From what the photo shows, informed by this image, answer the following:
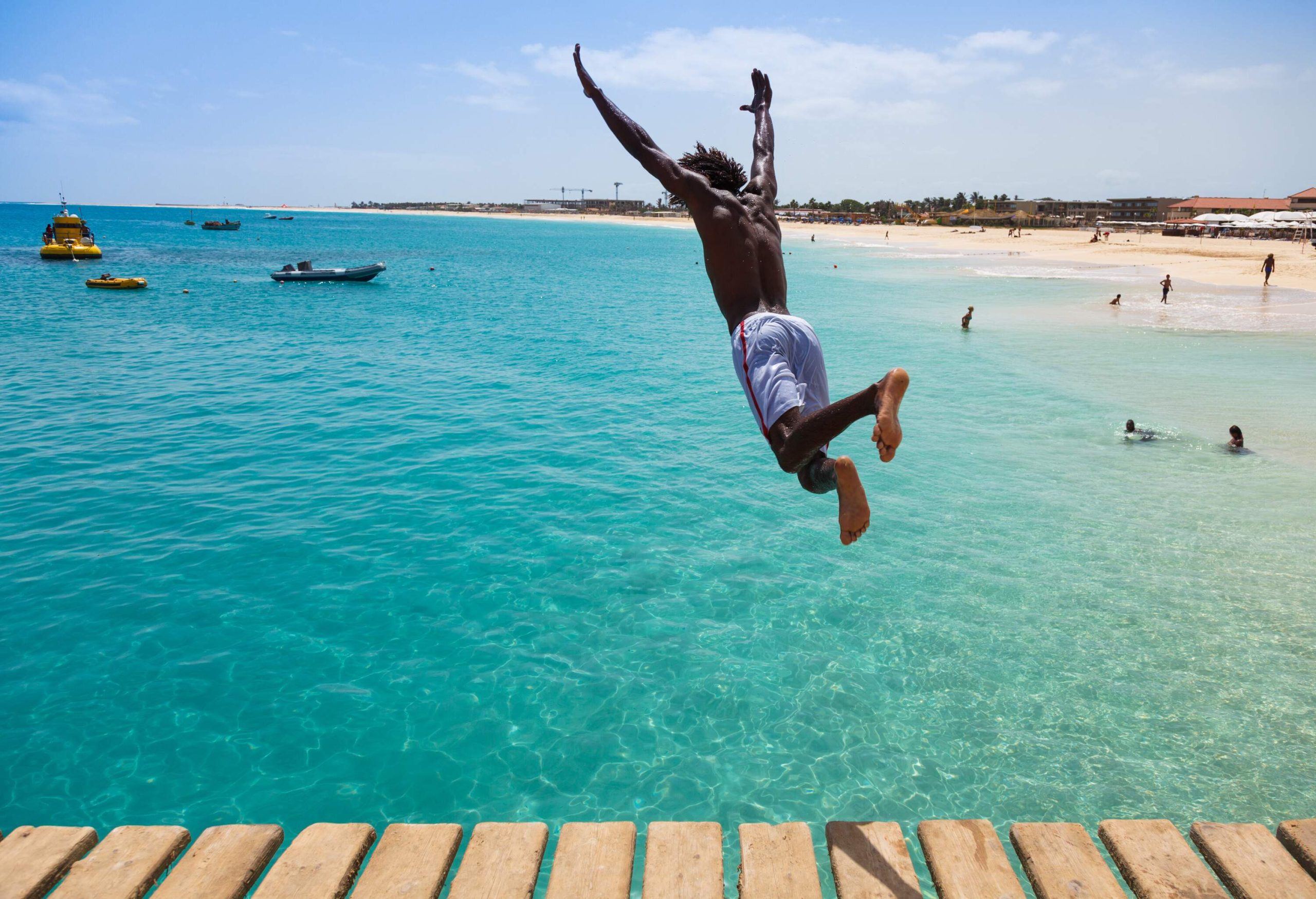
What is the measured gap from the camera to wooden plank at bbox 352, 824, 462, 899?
322 cm

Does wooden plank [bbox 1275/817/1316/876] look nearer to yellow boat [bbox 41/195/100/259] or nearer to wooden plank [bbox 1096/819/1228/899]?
wooden plank [bbox 1096/819/1228/899]

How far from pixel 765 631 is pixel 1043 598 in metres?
3.85

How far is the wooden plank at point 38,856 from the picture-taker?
330 centimetres

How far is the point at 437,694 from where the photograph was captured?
8.50 m

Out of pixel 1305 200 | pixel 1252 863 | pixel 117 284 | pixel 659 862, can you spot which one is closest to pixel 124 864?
pixel 659 862

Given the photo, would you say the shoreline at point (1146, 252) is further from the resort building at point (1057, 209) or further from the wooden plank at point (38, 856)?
the wooden plank at point (38, 856)

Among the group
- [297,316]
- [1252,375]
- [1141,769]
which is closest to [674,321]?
[297,316]

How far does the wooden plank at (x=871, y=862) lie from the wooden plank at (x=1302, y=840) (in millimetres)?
1812

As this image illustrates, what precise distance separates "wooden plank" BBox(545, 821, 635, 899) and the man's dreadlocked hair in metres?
3.77

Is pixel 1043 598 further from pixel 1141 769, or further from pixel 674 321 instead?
pixel 674 321

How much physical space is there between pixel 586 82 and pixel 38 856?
5.06 m

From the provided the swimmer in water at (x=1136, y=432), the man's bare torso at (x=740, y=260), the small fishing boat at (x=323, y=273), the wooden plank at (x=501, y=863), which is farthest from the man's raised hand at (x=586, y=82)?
the small fishing boat at (x=323, y=273)

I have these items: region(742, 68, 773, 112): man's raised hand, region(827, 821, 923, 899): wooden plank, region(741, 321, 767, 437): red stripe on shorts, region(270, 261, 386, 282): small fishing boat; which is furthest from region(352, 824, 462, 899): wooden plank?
region(270, 261, 386, 282): small fishing boat

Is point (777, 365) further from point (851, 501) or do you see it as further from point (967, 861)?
point (967, 861)
